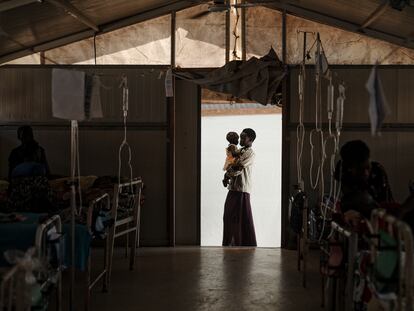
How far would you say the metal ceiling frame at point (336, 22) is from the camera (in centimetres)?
731

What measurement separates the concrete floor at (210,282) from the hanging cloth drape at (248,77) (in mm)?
1868

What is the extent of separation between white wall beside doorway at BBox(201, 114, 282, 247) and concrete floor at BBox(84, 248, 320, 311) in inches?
104

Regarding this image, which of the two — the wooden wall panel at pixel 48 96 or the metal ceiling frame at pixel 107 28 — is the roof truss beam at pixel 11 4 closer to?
the metal ceiling frame at pixel 107 28

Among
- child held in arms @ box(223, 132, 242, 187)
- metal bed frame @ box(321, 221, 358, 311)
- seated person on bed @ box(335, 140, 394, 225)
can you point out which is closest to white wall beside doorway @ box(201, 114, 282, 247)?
child held in arms @ box(223, 132, 242, 187)

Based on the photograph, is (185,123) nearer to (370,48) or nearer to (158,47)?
(158,47)

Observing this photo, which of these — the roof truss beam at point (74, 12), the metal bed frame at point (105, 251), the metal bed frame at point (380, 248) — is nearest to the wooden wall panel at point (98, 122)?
the roof truss beam at point (74, 12)

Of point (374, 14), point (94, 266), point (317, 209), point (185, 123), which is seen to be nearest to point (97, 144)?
point (185, 123)

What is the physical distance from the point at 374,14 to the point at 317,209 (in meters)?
2.23

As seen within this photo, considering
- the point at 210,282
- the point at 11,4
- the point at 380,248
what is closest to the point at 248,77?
the point at 210,282

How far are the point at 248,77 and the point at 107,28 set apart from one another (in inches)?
71.7

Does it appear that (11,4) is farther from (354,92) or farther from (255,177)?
A: (255,177)

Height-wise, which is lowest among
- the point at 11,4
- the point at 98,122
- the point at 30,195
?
the point at 30,195

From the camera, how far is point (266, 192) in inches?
407

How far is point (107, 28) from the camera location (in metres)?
7.57
